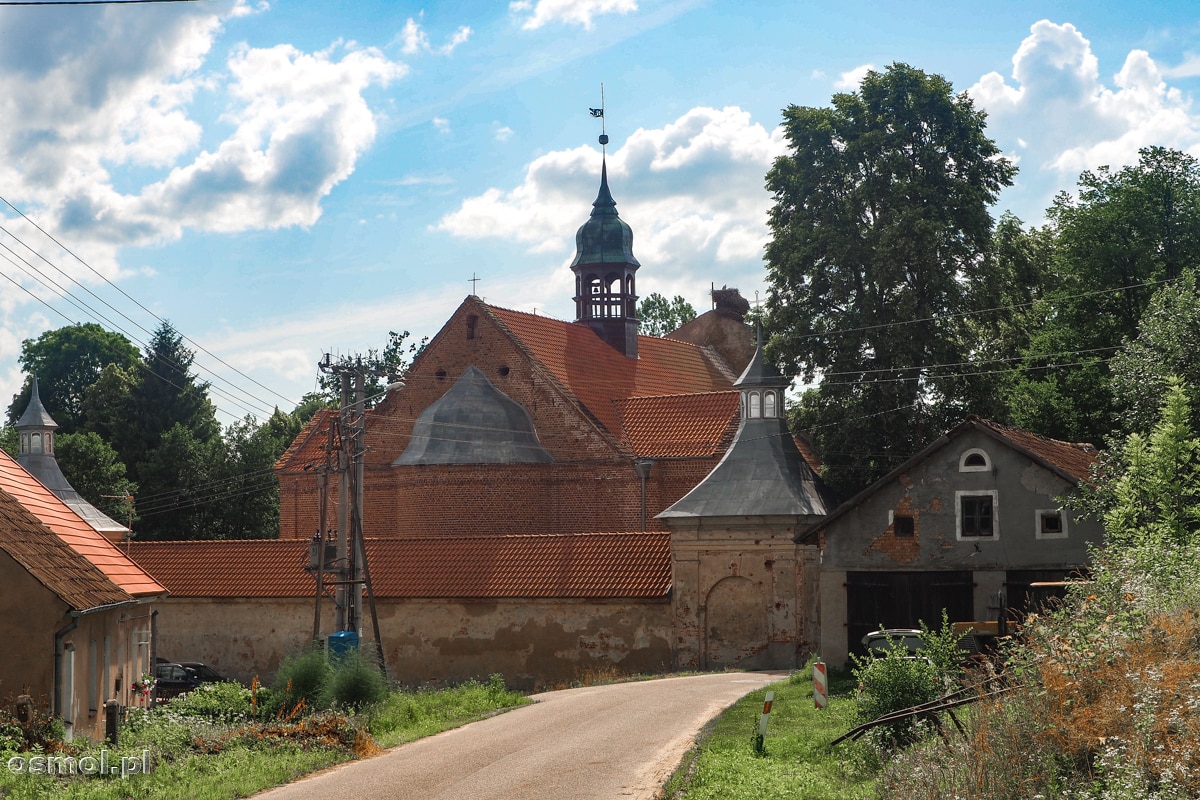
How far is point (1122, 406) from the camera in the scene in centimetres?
3550

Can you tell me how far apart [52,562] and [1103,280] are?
3154 centimetres

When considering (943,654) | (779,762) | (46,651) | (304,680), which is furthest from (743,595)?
(46,651)

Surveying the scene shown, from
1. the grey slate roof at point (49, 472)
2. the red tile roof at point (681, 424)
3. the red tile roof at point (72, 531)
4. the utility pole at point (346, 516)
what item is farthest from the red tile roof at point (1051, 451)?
the grey slate roof at point (49, 472)

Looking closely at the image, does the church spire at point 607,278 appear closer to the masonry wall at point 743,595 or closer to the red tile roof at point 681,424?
the red tile roof at point 681,424

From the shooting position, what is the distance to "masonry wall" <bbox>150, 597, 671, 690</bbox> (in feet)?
106

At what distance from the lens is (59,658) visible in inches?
722

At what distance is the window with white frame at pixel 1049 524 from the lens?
84.9ft

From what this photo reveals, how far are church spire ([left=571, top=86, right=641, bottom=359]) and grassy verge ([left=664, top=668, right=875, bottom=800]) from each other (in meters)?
30.5

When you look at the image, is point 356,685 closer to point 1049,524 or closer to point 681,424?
point 1049,524

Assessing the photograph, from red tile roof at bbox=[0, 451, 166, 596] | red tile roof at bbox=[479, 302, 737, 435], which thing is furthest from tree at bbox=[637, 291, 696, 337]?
red tile roof at bbox=[0, 451, 166, 596]

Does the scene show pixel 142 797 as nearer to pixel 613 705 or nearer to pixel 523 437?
pixel 613 705

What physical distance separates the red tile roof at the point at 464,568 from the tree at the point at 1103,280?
13.3 m

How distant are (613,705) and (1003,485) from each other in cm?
917

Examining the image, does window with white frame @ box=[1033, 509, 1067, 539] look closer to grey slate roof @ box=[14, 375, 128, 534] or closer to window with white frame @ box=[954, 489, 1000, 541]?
window with white frame @ box=[954, 489, 1000, 541]
